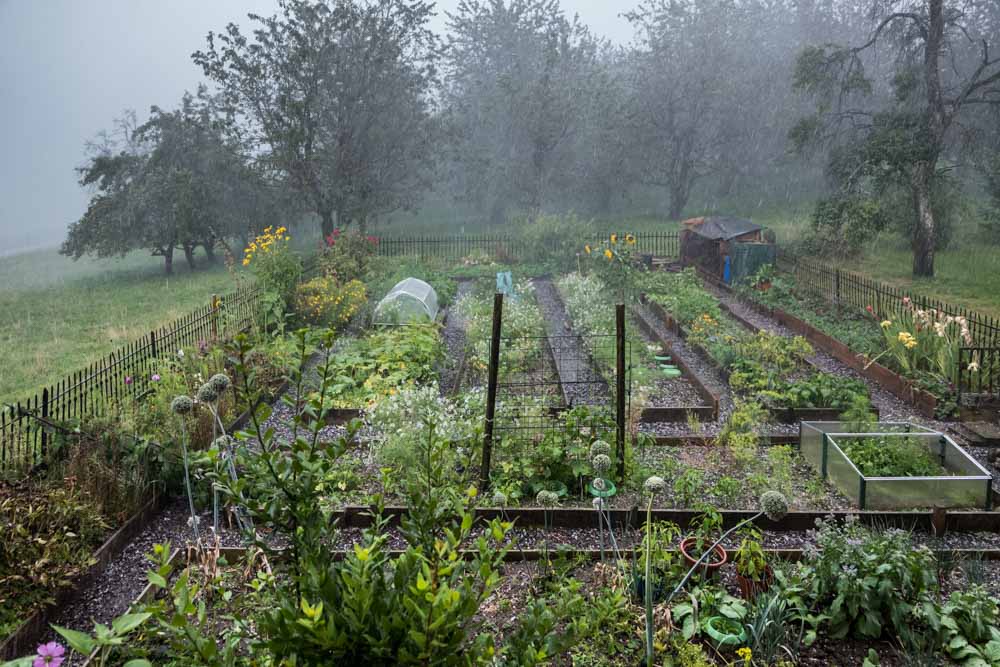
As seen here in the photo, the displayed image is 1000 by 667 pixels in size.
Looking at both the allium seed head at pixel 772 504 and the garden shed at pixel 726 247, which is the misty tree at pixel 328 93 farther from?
the allium seed head at pixel 772 504

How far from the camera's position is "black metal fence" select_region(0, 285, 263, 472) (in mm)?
5633

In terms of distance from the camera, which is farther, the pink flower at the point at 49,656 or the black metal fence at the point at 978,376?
the black metal fence at the point at 978,376

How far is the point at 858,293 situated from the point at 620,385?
916 centimetres

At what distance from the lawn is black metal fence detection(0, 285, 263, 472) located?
2.54 m

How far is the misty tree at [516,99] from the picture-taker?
1110 inches

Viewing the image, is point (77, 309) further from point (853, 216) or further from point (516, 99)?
point (853, 216)

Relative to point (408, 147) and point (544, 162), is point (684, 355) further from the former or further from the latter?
point (544, 162)

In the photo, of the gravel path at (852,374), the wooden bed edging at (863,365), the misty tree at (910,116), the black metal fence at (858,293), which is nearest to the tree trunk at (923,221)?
the misty tree at (910,116)

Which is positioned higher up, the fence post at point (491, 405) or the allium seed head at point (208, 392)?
the allium seed head at point (208, 392)

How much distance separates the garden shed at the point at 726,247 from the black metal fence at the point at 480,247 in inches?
72.4

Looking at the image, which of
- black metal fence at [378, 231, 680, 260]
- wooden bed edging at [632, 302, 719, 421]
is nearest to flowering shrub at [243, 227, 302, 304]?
wooden bed edging at [632, 302, 719, 421]

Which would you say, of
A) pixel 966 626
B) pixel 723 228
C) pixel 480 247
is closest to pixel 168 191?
pixel 480 247

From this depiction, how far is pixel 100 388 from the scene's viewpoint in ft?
24.6

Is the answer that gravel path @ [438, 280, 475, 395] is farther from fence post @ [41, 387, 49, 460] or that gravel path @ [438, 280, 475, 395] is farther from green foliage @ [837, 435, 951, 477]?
green foliage @ [837, 435, 951, 477]
